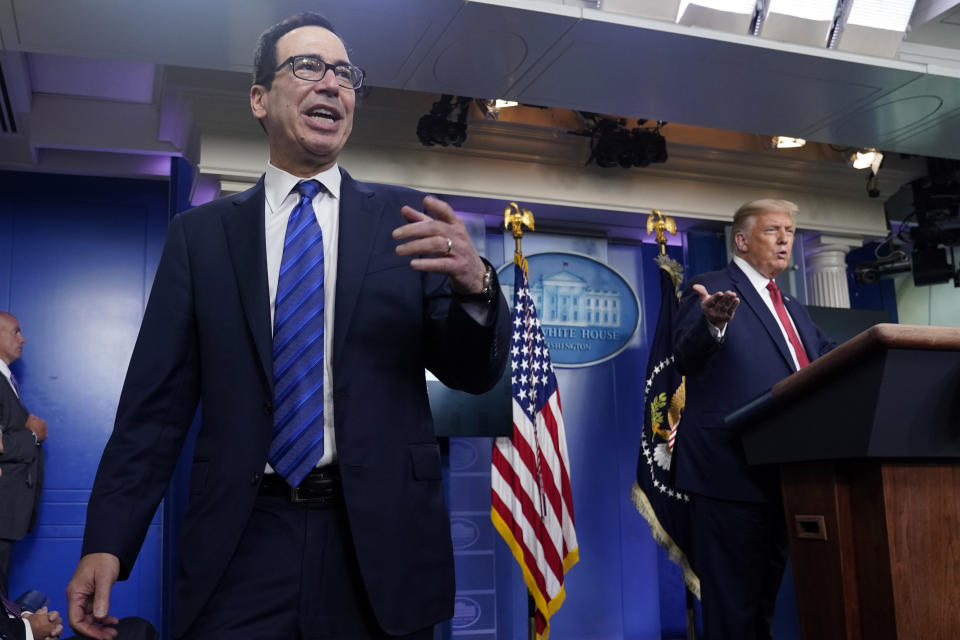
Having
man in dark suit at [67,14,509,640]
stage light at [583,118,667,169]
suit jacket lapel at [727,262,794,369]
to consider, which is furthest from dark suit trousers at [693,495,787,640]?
stage light at [583,118,667,169]

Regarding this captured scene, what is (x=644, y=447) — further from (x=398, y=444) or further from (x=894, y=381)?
(x=398, y=444)

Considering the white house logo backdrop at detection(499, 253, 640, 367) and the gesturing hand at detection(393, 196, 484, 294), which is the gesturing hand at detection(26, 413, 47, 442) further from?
the gesturing hand at detection(393, 196, 484, 294)

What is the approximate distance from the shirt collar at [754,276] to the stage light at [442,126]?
2015 mm

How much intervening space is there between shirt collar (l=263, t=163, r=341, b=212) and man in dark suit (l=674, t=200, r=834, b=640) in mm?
1367

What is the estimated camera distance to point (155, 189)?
5340mm

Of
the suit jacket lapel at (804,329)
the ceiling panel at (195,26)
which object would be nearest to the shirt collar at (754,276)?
the suit jacket lapel at (804,329)

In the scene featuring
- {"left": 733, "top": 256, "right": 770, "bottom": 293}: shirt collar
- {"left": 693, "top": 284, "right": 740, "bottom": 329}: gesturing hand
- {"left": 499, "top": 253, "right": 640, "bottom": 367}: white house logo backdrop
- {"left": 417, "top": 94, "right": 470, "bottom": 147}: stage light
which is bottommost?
{"left": 693, "top": 284, "right": 740, "bottom": 329}: gesturing hand

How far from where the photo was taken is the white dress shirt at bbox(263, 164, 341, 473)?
126 cm

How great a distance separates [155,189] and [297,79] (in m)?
4.26

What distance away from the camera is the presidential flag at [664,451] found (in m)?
4.08

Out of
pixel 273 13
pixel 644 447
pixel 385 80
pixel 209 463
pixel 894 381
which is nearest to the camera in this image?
pixel 209 463

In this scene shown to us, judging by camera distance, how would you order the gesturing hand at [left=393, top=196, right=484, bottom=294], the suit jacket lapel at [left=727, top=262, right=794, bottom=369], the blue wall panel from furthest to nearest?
the blue wall panel, the suit jacket lapel at [left=727, top=262, right=794, bottom=369], the gesturing hand at [left=393, top=196, right=484, bottom=294]

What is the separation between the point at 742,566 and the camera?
2594 mm

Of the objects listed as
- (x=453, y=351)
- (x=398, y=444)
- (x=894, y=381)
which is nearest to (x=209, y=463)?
(x=398, y=444)
